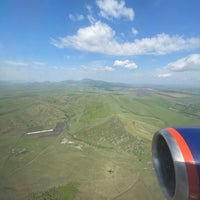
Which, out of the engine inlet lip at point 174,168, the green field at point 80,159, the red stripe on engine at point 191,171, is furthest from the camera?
the green field at point 80,159

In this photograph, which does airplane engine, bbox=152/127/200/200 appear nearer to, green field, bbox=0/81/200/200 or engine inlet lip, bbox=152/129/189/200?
engine inlet lip, bbox=152/129/189/200

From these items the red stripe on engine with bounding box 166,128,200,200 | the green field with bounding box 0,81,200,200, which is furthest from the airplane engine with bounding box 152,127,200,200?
the green field with bounding box 0,81,200,200

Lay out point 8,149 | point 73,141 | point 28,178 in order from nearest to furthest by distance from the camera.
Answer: point 28,178 → point 8,149 → point 73,141

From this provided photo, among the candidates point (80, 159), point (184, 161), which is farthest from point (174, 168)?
point (80, 159)

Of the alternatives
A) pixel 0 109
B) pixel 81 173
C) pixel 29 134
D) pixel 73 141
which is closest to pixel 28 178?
pixel 81 173

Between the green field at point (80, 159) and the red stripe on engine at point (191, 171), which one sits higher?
the red stripe on engine at point (191, 171)

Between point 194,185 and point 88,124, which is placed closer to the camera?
point 194,185

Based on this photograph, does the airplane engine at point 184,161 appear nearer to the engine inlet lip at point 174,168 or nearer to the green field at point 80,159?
the engine inlet lip at point 174,168

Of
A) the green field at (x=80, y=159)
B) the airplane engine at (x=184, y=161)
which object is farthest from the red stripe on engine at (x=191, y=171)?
the green field at (x=80, y=159)

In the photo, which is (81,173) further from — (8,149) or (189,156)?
(189,156)
